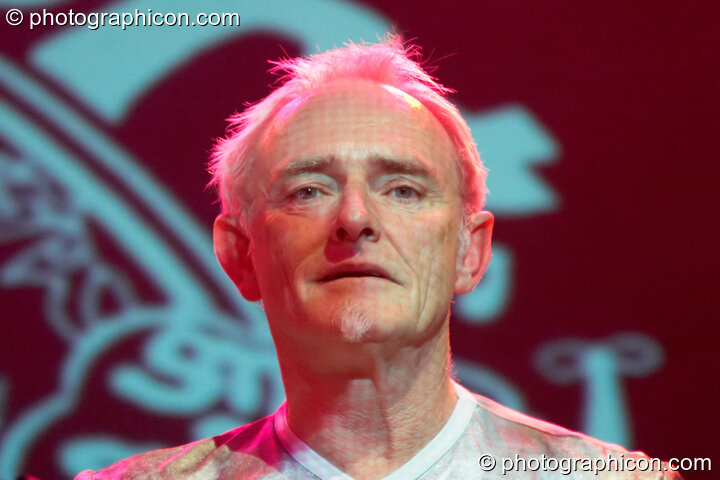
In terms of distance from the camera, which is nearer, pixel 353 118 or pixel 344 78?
pixel 353 118

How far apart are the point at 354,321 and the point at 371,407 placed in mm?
220

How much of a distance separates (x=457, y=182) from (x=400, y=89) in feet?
0.68

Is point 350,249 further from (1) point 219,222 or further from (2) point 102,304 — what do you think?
(2) point 102,304

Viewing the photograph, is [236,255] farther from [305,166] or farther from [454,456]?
[454,456]

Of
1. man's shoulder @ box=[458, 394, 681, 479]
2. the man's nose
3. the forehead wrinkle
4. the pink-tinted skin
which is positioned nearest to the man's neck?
the pink-tinted skin

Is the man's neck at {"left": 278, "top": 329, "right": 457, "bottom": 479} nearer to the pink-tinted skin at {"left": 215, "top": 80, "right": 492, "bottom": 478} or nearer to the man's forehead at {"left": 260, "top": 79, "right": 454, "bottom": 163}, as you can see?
the pink-tinted skin at {"left": 215, "top": 80, "right": 492, "bottom": 478}

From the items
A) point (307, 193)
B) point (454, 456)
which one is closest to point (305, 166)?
point (307, 193)

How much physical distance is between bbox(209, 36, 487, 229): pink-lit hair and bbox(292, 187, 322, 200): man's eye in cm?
14

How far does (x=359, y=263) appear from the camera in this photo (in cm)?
138

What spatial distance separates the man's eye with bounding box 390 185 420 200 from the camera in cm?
148

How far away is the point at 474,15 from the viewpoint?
224 centimetres

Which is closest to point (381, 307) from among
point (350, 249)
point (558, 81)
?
point (350, 249)

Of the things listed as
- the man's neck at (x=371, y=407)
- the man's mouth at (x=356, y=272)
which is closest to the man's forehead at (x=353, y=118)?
the man's mouth at (x=356, y=272)

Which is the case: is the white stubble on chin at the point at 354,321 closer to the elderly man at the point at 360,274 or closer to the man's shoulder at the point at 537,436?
the elderly man at the point at 360,274
